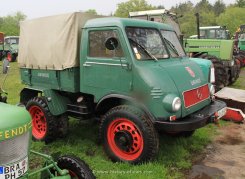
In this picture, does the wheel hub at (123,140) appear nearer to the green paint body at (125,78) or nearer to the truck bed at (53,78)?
the green paint body at (125,78)

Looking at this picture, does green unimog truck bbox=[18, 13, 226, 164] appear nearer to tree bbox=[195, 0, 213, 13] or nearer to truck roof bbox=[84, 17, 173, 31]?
truck roof bbox=[84, 17, 173, 31]

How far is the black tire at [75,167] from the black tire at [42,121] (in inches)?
86.5

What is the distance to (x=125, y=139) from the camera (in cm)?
486

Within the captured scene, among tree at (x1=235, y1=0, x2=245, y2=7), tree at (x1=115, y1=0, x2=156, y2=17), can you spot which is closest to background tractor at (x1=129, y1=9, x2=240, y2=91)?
tree at (x1=115, y1=0, x2=156, y2=17)

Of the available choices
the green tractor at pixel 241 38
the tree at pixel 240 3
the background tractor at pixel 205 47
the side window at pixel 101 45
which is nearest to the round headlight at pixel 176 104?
the side window at pixel 101 45

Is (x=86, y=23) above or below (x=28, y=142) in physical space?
above

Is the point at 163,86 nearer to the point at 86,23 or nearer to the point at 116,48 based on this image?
the point at 116,48

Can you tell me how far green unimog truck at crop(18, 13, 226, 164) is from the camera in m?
4.74

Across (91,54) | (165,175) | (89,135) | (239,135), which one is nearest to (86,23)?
(91,54)

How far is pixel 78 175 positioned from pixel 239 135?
4219 mm

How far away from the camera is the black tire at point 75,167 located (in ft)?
11.6

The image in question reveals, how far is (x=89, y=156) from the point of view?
538 cm

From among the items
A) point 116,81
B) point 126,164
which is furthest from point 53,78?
point 126,164

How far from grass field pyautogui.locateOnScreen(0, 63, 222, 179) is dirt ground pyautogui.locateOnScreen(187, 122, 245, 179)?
0.16 m
